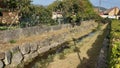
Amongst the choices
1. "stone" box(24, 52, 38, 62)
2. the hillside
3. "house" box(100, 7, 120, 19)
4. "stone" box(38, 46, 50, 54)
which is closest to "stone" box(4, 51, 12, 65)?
"stone" box(24, 52, 38, 62)

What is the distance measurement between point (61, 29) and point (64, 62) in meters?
17.9

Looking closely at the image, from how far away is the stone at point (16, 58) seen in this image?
51.5ft

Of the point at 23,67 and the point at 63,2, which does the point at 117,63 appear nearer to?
the point at 23,67

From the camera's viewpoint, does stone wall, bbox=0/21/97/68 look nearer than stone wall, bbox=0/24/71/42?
Yes

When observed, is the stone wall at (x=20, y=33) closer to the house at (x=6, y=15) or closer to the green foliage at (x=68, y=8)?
the house at (x=6, y=15)

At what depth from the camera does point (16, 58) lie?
16156 millimetres

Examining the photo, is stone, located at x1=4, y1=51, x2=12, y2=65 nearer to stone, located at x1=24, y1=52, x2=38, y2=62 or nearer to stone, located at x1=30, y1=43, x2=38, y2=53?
stone, located at x1=24, y1=52, x2=38, y2=62

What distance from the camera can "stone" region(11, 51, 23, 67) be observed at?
51.5ft

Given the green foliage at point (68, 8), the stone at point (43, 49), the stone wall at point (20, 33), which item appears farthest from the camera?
the green foliage at point (68, 8)

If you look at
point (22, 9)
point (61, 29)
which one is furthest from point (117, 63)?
point (61, 29)

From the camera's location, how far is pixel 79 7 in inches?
1929

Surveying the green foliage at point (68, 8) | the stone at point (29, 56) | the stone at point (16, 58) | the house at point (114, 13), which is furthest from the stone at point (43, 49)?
the house at point (114, 13)

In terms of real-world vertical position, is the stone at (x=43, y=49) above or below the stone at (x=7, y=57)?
below

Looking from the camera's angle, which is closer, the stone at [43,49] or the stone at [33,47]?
the stone at [33,47]
